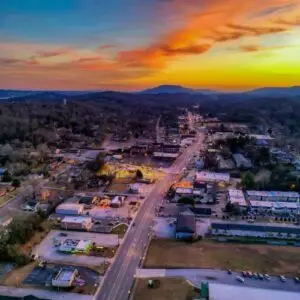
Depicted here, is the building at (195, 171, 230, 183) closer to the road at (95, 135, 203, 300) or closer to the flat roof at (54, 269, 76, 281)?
the road at (95, 135, 203, 300)

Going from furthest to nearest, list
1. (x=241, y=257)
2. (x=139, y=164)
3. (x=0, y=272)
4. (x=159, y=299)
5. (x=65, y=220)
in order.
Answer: (x=139, y=164) → (x=65, y=220) → (x=241, y=257) → (x=0, y=272) → (x=159, y=299)

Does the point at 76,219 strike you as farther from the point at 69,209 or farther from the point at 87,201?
the point at 87,201

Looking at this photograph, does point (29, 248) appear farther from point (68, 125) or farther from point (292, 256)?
point (68, 125)

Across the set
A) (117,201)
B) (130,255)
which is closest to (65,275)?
(130,255)

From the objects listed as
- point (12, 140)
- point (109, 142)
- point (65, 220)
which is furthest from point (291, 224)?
point (12, 140)

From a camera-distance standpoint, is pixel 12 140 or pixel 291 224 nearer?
pixel 291 224

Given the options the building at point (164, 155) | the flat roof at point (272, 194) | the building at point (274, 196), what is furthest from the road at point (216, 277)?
the building at point (164, 155)
